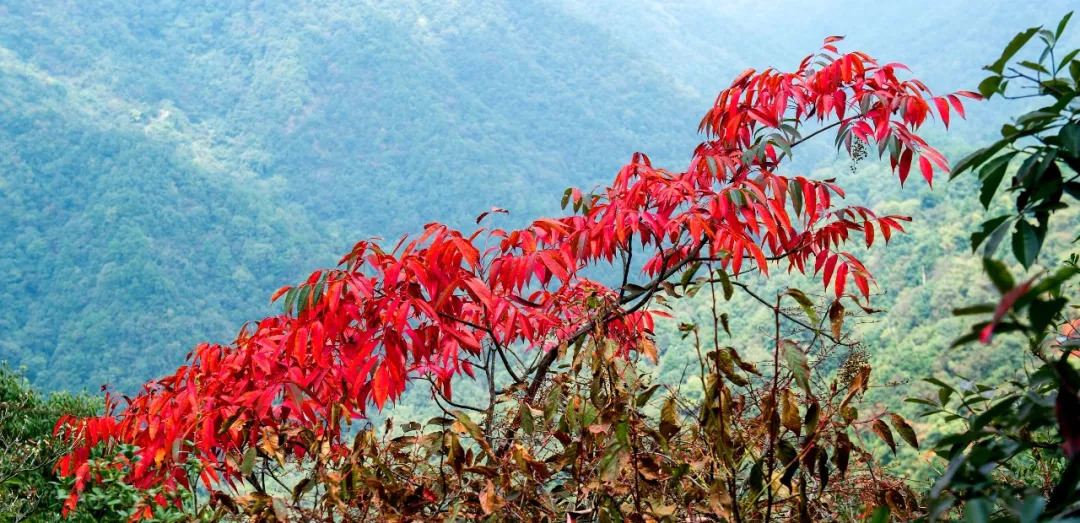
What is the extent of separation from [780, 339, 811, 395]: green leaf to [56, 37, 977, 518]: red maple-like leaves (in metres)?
0.36

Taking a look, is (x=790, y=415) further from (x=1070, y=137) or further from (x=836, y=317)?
(x=1070, y=137)

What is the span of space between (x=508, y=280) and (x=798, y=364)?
875mm

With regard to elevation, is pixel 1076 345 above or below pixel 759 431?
below

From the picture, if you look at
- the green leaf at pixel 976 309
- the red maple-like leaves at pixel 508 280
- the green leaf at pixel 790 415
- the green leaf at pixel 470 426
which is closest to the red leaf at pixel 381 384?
the red maple-like leaves at pixel 508 280

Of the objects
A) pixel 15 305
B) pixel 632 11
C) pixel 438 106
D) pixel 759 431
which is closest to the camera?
pixel 759 431

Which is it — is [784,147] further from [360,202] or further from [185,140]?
[185,140]

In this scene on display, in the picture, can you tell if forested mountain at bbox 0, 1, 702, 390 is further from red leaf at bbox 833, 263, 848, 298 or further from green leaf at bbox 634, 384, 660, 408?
green leaf at bbox 634, 384, 660, 408

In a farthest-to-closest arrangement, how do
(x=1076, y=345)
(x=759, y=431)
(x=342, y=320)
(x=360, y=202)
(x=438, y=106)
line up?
(x=438, y=106), (x=360, y=202), (x=342, y=320), (x=759, y=431), (x=1076, y=345)

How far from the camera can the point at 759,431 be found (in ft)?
4.05

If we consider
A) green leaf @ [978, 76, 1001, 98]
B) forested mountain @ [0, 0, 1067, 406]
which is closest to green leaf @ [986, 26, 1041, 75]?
green leaf @ [978, 76, 1001, 98]

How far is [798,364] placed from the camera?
996 mm

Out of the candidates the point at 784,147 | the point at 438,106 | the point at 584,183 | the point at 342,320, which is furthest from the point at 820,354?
the point at 438,106

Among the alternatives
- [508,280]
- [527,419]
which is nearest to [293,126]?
[508,280]

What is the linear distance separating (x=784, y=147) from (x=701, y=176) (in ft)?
0.72
